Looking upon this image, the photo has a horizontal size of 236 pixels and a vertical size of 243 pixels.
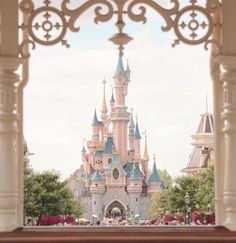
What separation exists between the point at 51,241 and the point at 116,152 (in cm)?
1247

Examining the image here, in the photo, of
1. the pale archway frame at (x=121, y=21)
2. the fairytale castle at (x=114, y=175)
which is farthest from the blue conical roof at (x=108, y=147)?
the pale archway frame at (x=121, y=21)

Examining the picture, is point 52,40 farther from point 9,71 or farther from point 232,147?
point 232,147

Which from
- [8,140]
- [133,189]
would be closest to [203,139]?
[133,189]

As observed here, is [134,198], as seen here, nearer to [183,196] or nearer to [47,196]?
[183,196]

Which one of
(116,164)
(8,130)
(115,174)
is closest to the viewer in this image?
(8,130)

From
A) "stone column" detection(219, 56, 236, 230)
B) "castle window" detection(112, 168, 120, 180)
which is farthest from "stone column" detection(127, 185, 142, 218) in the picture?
"stone column" detection(219, 56, 236, 230)

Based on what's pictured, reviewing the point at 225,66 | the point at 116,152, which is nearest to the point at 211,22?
the point at 225,66

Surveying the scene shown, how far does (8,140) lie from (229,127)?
1.42 m

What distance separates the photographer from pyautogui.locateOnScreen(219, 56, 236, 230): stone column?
16.3 feet

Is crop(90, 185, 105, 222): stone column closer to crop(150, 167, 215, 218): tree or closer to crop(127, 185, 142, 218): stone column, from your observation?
crop(127, 185, 142, 218): stone column

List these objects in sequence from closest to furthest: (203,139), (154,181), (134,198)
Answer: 1. (203,139)
2. (134,198)
3. (154,181)

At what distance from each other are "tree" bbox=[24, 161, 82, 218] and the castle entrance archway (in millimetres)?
3055

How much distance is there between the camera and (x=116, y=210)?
19.3m

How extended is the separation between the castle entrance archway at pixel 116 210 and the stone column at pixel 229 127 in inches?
514
